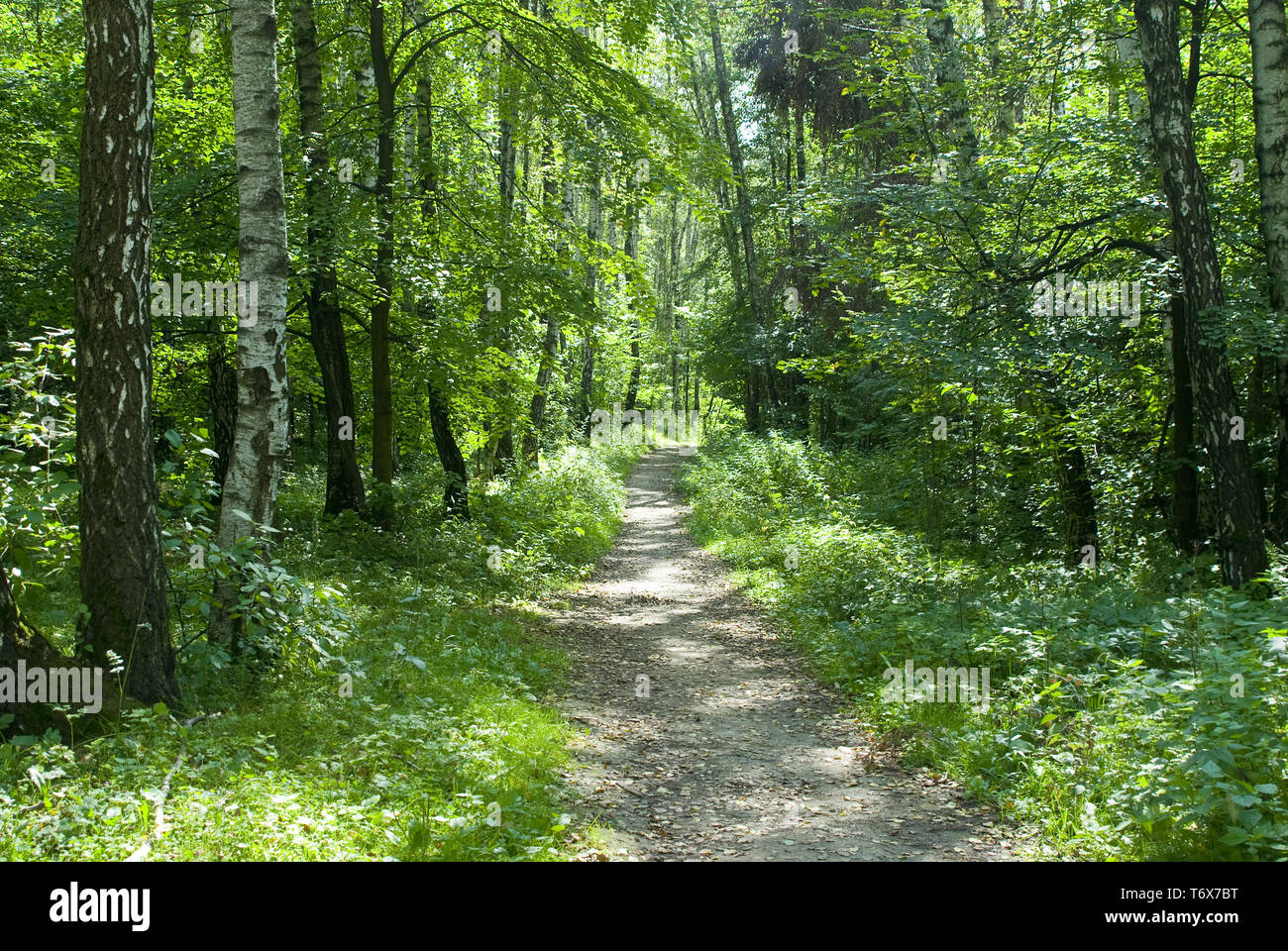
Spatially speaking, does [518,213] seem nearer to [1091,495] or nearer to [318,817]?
[1091,495]

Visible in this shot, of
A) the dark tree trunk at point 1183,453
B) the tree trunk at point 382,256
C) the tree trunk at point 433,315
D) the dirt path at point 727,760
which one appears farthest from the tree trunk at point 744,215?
the dirt path at point 727,760

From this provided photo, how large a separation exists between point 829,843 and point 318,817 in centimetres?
284

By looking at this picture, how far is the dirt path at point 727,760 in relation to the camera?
4.95m

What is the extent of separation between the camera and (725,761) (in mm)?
6344

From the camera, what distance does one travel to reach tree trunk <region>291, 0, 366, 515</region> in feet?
33.7

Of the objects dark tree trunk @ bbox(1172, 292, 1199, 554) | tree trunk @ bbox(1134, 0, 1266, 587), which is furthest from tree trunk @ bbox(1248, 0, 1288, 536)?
→ dark tree trunk @ bbox(1172, 292, 1199, 554)

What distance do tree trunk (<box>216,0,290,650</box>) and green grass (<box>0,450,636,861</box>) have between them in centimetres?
54

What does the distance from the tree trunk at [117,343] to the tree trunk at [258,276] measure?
1.42 meters

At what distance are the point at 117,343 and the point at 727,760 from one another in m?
4.97

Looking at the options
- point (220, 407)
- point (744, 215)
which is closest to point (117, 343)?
point (220, 407)

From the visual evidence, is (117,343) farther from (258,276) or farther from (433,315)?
(433,315)

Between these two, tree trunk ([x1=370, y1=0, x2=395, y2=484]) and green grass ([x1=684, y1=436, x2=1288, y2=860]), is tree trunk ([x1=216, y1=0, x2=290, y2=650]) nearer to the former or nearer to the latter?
tree trunk ([x1=370, y1=0, x2=395, y2=484])

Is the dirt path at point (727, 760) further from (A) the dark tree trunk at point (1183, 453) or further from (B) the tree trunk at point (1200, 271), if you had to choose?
(A) the dark tree trunk at point (1183, 453)

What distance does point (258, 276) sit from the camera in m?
6.71
